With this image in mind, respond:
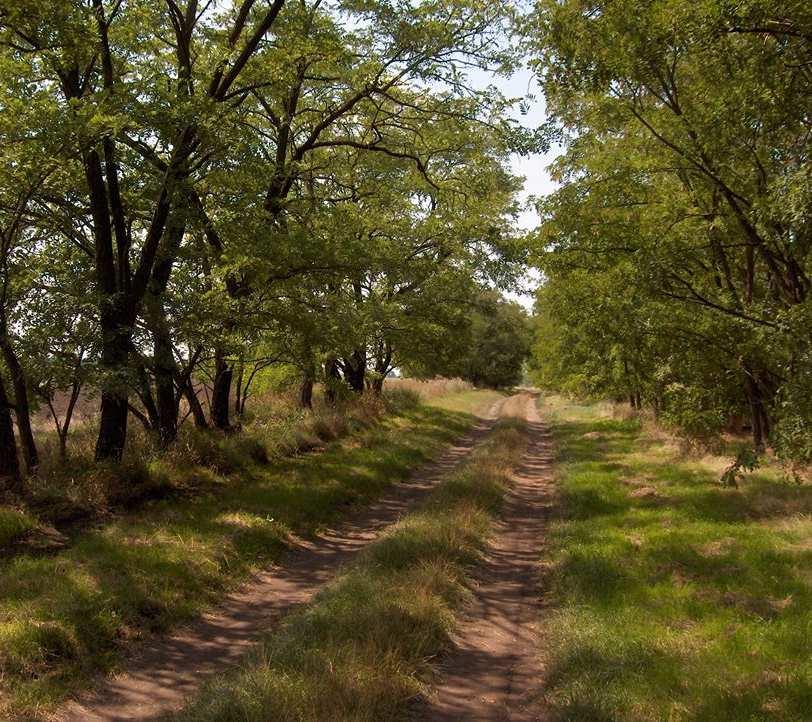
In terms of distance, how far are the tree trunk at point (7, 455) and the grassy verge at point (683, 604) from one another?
755cm

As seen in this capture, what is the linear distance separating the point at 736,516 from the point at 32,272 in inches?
475

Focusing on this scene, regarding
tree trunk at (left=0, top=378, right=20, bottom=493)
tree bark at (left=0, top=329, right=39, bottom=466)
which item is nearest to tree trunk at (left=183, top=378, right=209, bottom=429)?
tree bark at (left=0, top=329, right=39, bottom=466)

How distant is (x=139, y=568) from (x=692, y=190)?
35.6 ft

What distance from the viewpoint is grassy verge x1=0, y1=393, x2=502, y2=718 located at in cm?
554

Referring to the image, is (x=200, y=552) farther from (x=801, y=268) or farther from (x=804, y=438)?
(x=801, y=268)

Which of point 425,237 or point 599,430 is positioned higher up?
point 425,237

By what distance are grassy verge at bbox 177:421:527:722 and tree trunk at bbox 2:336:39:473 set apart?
18.8 feet

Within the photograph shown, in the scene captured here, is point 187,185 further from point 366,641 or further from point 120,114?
point 366,641

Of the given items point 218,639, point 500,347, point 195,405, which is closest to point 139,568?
point 218,639

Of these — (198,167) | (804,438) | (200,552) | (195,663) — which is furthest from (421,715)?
(198,167)

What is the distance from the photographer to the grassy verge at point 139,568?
5.54 metres

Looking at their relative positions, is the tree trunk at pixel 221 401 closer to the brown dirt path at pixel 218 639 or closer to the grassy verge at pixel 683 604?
the brown dirt path at pixel 218 639

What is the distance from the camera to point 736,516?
10.3m

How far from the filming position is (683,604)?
6801 mm
